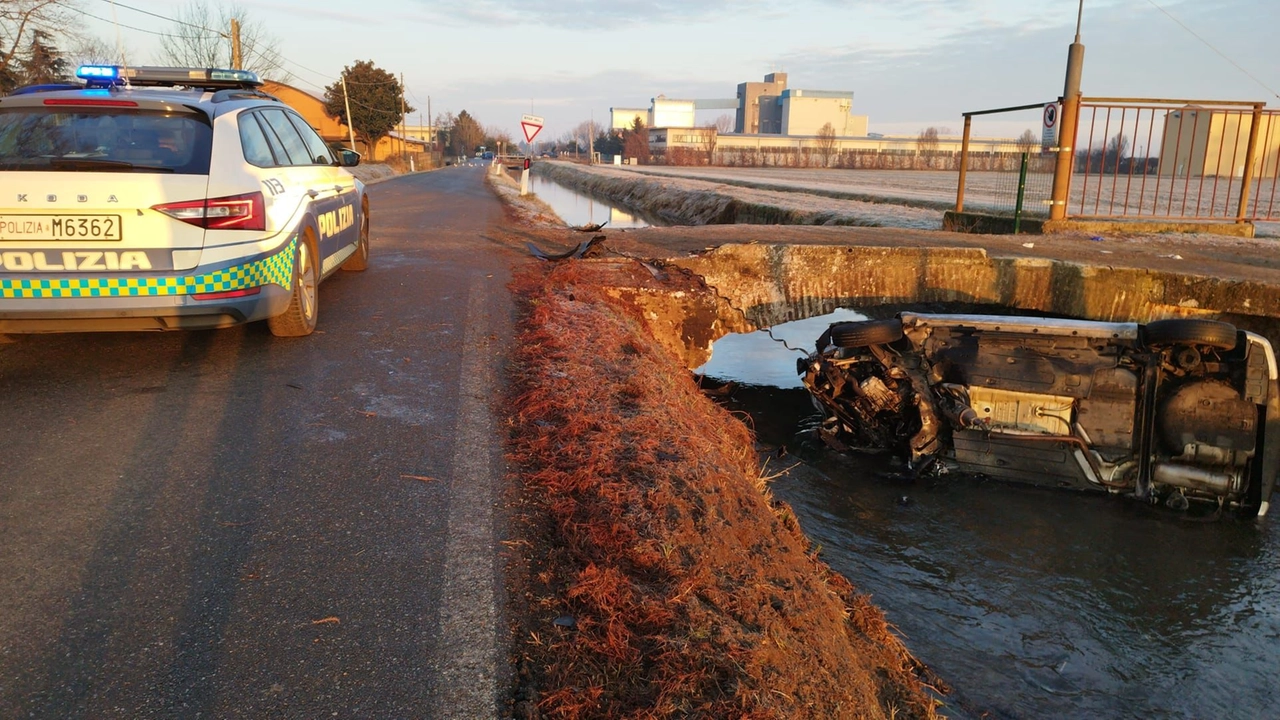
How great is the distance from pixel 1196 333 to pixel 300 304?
6.75m

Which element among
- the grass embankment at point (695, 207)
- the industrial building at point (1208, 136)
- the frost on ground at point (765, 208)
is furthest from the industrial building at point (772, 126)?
the industrial building at point (1208, 136)

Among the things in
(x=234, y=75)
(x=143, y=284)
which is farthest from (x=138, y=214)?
(x=234, y=75)

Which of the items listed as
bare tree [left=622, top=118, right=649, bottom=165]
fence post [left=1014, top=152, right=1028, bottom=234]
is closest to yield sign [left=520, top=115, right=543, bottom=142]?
fence post [left=1014, top=152, right=1028, bottom=234]

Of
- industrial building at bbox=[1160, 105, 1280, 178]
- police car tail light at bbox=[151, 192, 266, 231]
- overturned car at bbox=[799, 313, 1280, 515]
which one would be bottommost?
overturned car at bbox=[799, 313, 1280, 515]

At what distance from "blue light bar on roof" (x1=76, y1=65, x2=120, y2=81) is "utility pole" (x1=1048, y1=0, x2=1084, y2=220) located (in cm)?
1258

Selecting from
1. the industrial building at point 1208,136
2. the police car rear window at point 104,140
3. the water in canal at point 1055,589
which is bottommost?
the water in canal at point 1055,589

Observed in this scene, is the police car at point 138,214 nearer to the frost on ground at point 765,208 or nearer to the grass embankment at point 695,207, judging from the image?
the frost on ground at point 765,208

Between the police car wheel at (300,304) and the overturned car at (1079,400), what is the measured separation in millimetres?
4562

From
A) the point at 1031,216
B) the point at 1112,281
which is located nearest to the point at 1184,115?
→ the point at 1031,216

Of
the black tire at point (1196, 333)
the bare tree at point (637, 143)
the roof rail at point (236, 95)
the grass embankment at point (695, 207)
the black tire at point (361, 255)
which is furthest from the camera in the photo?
the bare tree at point (637, 143)

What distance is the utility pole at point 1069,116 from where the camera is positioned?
13.0 meters

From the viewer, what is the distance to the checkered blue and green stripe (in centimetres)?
474

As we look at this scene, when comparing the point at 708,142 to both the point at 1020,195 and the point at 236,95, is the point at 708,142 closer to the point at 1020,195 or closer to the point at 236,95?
the point at 1020,195

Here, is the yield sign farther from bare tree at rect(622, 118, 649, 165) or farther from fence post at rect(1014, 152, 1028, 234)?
bare tree at rect(622, 118, 649, 165)
